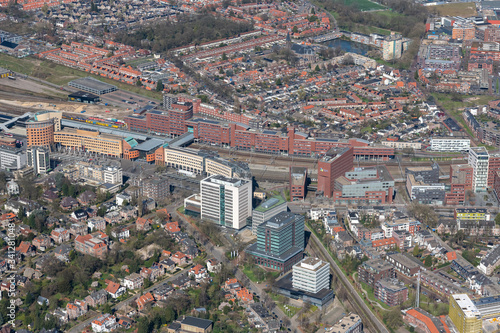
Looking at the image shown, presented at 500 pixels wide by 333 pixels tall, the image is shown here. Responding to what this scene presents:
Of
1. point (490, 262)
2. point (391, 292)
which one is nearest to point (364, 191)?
point (490, 262)

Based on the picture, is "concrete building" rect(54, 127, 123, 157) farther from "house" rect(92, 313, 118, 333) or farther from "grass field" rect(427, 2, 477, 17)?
"grass field" rect(427, 2, 477, 17)

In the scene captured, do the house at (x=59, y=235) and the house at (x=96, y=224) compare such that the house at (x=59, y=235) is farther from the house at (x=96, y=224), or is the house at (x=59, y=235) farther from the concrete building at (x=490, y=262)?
the concrete building at (x=490, y=262)

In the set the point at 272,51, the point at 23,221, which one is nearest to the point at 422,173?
the point at 23,221

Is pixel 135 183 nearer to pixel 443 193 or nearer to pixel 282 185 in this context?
pixel 282 185

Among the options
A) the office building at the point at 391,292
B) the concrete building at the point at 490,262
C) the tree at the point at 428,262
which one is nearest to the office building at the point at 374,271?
the office building at the point at 391,292

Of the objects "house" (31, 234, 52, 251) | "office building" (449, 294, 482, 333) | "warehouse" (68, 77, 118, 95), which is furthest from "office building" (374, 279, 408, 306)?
"warehouse" (68, 77, 118, 95)
